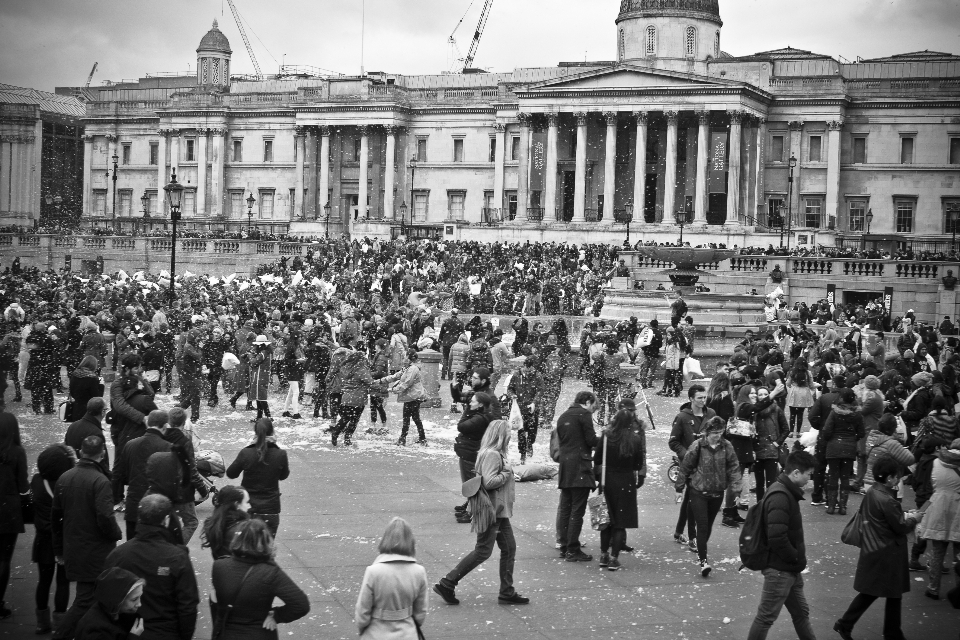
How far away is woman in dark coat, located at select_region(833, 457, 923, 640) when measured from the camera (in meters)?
10.5

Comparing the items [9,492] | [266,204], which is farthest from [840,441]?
[266,204]

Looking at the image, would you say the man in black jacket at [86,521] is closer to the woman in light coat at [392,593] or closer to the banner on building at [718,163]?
the woman in light coat at [392,593]

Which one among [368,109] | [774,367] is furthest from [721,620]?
[368,109]

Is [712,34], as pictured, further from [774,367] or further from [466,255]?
[774,367]

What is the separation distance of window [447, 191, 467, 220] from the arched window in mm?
15250

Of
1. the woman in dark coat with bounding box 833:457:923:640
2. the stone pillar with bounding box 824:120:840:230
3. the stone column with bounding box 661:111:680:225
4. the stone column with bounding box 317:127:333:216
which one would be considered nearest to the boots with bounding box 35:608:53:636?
the woman in dark coat with bounding box 833:457:923:640

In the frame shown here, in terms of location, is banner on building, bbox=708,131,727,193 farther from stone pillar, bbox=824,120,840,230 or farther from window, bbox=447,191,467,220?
window, bbox=447,191,467,220

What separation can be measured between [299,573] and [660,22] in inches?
2580

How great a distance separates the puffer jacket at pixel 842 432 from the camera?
1562 centimetres

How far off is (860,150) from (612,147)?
1489 cm

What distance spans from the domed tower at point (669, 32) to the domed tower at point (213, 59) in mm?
36409

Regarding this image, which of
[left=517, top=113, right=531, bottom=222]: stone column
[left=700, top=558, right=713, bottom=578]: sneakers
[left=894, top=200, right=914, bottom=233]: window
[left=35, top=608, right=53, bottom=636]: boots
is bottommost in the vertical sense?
[left=35, top=608, right=53, bottom=636]: boots

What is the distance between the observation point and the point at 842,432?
51.6 ft

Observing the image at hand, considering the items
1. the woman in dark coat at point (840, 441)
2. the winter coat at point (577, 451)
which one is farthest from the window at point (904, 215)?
the winter coat at point (577, 451)
